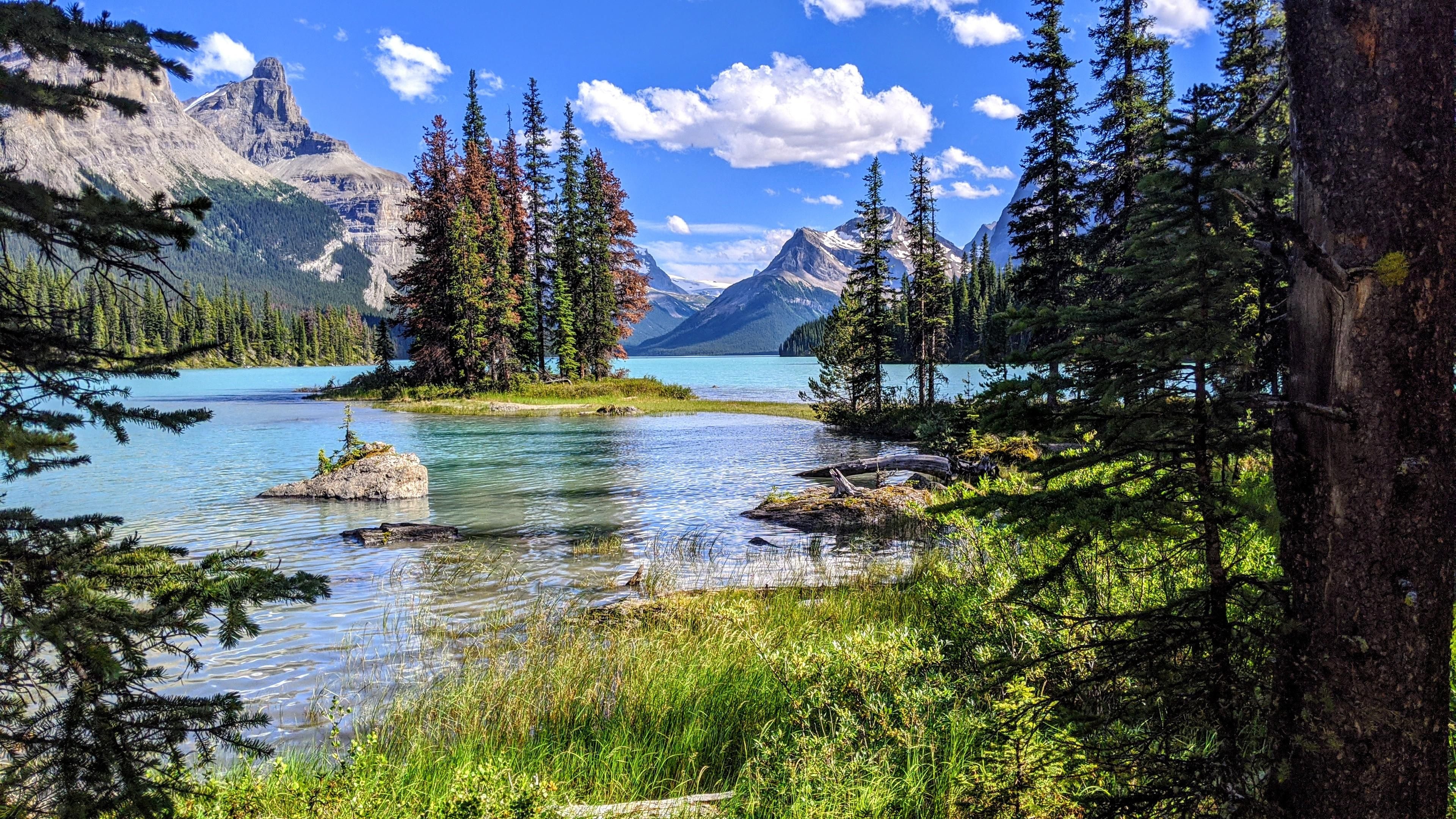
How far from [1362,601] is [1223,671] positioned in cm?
61

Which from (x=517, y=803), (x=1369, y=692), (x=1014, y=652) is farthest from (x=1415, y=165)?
(x=517, y=803)

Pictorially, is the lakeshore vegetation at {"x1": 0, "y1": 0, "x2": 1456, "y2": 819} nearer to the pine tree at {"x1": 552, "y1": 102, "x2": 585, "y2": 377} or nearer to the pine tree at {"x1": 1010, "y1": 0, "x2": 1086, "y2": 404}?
the pine tree at {"x1": 1010, "y1": 0, "x2": 1086, "y2": 404}

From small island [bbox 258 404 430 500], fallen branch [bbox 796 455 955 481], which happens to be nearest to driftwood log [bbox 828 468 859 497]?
fallen branch [bbox 796 455 955 481]

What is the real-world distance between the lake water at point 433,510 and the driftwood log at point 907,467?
1.26 m

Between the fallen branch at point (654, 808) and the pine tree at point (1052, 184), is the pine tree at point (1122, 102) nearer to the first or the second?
the pine tree at point (1052, 184)

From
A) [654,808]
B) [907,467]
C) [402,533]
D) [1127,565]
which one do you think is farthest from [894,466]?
[654,808]

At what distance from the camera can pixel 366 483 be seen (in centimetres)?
1880

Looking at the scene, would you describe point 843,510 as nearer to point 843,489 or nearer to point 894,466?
point 843,489

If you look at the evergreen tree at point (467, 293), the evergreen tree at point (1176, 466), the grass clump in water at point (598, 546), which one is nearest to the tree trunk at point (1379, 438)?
the evergreen tree at point (1176, 466)

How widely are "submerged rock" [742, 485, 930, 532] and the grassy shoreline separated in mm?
25908

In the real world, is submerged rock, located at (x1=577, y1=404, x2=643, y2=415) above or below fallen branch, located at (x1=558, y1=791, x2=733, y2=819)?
above

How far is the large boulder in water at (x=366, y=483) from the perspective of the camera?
61.3ft

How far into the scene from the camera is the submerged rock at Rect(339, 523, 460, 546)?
45.8 feet

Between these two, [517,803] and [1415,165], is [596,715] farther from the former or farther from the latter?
[1415,165]
